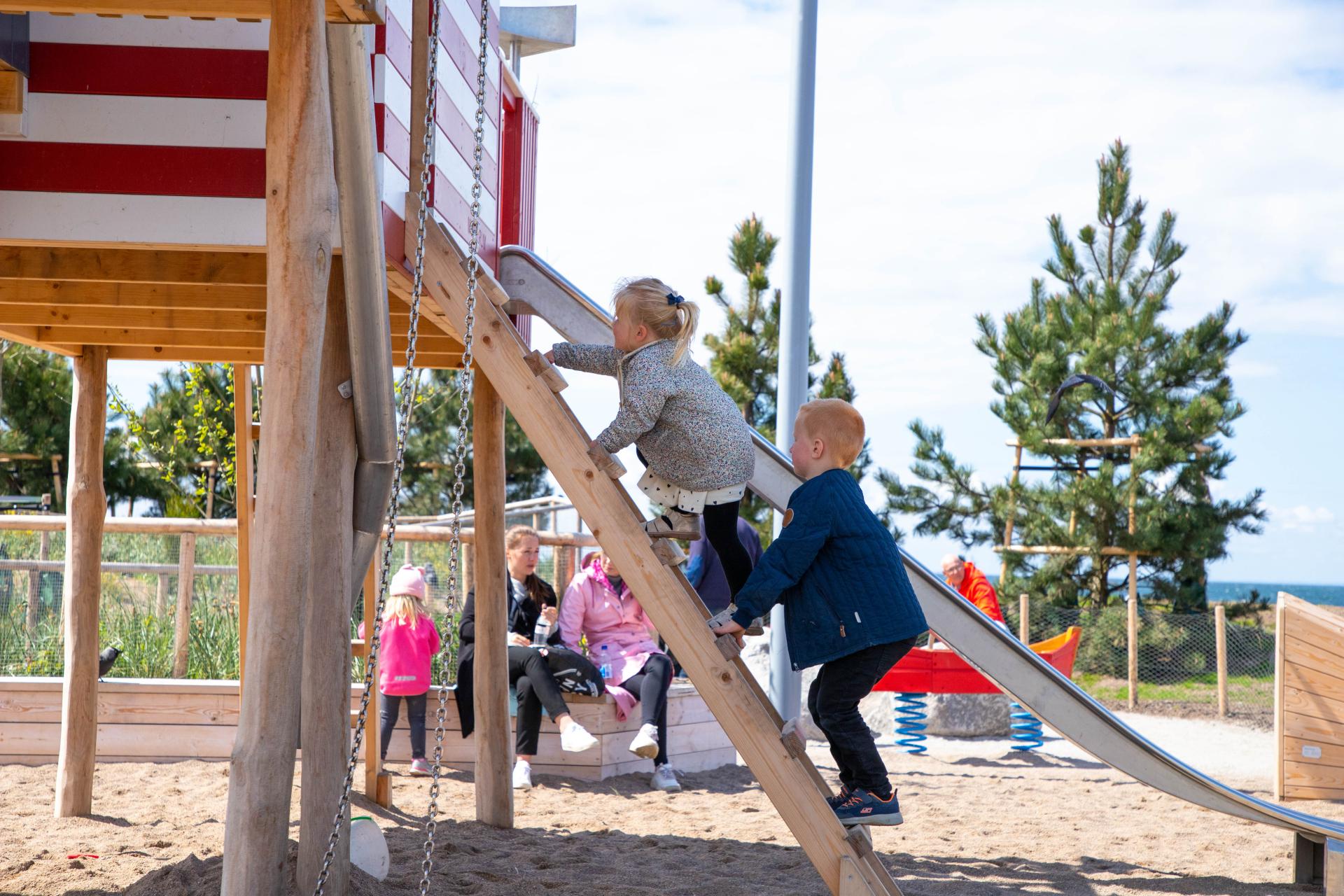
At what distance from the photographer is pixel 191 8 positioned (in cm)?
340

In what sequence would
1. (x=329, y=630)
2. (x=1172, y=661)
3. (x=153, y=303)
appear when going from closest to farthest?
(x=329, y=630), (x=153, y=303), (x=1172, y=661)

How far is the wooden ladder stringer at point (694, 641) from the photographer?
4.04 meters

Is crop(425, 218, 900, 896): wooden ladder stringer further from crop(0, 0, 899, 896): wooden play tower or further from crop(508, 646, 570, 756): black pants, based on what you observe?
crop(508, 646, 570, 756): black pants

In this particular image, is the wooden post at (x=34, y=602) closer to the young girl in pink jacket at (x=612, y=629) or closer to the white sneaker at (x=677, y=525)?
the young girl in pink jacket at (x=612, y=629)

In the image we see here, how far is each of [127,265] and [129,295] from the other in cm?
55

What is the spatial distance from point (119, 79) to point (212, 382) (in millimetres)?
15777

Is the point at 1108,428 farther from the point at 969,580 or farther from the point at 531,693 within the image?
the point at 531,693

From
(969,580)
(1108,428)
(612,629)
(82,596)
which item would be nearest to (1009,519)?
(1108,428)

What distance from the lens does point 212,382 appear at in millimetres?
19125

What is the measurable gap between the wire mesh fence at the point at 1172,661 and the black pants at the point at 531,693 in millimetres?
9703

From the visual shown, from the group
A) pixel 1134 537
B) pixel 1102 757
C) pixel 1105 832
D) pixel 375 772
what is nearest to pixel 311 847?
pixel 375 772

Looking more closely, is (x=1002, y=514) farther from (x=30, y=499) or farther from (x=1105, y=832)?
(x=30, y=499)

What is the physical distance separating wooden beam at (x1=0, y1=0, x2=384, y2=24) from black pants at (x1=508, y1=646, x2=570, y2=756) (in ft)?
16.3

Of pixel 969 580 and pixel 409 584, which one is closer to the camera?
pixel 409 584
